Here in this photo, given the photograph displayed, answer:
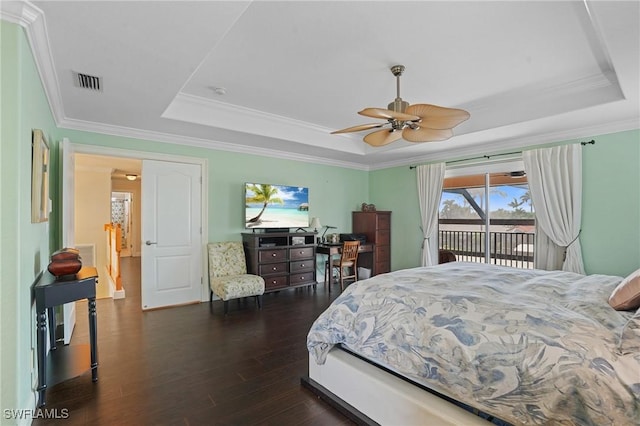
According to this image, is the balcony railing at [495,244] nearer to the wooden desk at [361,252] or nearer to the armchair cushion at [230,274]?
the wooden desk at [361,252]

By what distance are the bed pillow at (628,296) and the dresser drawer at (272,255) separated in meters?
3.93

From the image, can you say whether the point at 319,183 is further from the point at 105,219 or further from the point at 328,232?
the point at 105,219

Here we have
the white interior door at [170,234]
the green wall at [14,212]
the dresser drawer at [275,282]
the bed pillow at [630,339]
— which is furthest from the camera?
the dresser drawer at [275,282]

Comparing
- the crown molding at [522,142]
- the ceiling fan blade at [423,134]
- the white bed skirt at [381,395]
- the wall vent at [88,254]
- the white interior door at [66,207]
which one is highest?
the crown molding at [522,142]

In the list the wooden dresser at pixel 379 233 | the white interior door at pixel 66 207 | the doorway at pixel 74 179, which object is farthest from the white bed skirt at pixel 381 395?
the wooden dresser at pixel 379 233

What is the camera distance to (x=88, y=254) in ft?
18.0

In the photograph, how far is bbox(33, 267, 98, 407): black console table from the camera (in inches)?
84.3

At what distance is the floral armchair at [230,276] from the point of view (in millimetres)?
4156

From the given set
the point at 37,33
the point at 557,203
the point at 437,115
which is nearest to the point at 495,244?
the point at 557,203

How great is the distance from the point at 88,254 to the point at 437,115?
238 inches

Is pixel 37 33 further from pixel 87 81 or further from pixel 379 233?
pixel 379 233

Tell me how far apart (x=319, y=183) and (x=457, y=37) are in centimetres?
393

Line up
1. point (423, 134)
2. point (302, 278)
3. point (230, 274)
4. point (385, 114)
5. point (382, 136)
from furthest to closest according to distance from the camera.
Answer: point (302, 278), point (230, 274), point (382, 136), point (423, 134), point (385, 114)

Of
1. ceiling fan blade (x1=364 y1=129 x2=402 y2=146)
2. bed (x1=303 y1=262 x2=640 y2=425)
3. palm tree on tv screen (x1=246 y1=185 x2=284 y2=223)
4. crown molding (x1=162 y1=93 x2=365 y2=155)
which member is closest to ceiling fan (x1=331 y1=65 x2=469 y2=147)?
ceiling fan blade (x1=364 y1=129 x2=402 y2=146)
